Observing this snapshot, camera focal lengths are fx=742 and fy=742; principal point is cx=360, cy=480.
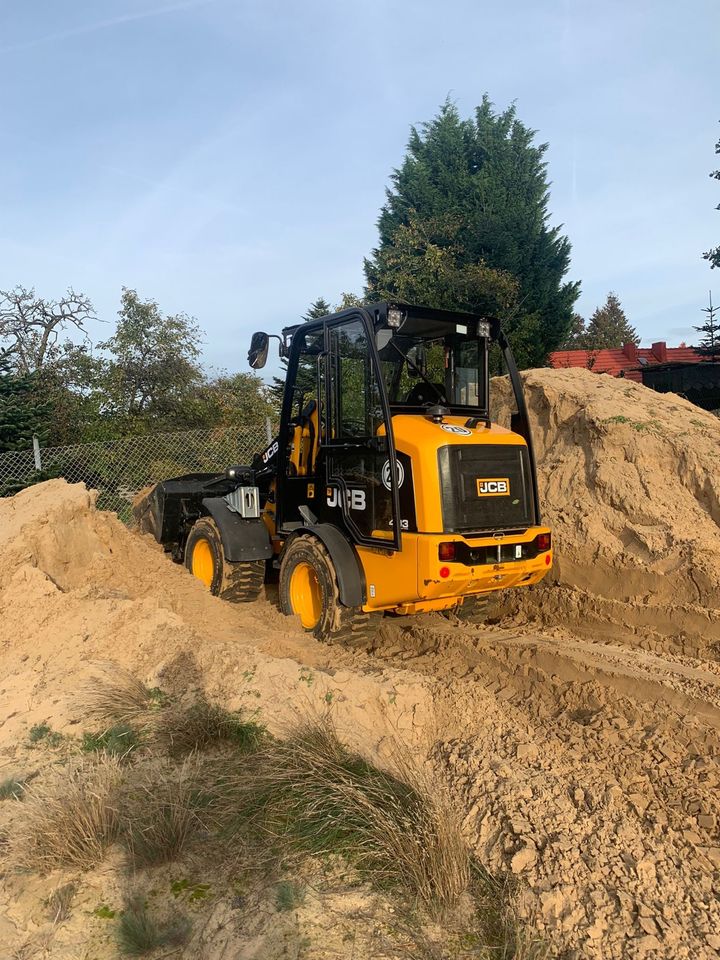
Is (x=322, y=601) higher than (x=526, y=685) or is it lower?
higher

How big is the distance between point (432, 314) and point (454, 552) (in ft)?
6.28

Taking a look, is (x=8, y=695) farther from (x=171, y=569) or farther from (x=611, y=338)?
(x=611, y=338)

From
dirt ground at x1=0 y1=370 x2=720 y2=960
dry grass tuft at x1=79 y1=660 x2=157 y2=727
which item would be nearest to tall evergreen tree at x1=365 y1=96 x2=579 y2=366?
dirt ground at x1=0 y1=370 x2=720 y2=960

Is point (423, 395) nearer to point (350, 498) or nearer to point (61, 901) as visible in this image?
point (350, 498)

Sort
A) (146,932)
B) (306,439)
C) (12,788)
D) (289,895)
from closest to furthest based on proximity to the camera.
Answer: (146,932) < (289,895) < (12,788) < (306,439)

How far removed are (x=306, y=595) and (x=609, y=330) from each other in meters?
46.0

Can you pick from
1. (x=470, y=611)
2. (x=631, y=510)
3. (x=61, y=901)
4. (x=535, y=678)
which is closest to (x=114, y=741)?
(x=61, y=901)

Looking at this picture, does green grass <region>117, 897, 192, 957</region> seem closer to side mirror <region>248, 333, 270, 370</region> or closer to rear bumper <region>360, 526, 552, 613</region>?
rear bumper <region>360, 526, 552, 613</region>

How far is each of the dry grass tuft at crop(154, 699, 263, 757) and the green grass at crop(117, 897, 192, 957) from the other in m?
1.08

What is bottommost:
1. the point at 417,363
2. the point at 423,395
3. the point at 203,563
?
the point at 203,563

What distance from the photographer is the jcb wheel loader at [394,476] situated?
5.37 meters

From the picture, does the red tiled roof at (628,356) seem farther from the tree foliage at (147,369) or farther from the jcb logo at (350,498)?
the jcb logo at (350,498)

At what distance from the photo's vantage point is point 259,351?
21.6ft

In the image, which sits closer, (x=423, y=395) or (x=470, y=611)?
(x=423, y=395)
